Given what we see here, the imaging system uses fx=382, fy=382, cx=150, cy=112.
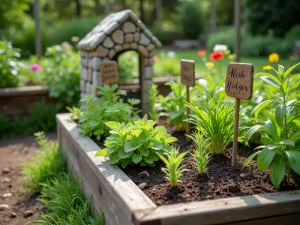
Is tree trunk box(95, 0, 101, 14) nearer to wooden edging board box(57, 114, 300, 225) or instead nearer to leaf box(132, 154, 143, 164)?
leaf box(132, 154, 143, 164)

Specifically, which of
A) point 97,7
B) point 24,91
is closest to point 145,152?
point 24,91

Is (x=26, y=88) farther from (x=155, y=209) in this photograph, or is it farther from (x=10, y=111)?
(x=155, y=209)

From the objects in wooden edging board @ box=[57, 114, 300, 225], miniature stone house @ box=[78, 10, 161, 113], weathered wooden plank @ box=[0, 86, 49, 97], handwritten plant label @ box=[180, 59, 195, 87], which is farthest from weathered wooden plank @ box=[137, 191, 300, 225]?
weathered wooden plank @ box=[0, 86, 49, 97]

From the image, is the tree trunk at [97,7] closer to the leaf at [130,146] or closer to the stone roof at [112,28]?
the stone roof at [112,28]

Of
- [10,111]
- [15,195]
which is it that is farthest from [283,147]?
[10,111]

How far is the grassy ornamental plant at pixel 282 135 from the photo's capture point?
223cm

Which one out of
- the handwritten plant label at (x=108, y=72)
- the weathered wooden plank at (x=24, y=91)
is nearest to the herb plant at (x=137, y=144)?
the handwritten plant label at (x=108, y=72)

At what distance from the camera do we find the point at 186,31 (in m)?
22.4

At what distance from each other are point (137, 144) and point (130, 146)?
0.18ft

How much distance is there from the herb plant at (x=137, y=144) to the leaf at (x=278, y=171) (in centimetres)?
75

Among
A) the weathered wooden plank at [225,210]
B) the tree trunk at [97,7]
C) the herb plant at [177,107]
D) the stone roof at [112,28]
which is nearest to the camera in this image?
the weathered wooden plank at [225,210]

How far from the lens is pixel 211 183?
7.91 feet

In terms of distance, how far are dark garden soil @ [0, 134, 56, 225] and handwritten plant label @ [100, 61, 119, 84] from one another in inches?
54.3

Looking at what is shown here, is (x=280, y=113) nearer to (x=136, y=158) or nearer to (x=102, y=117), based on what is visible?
(x=136, y=158)
